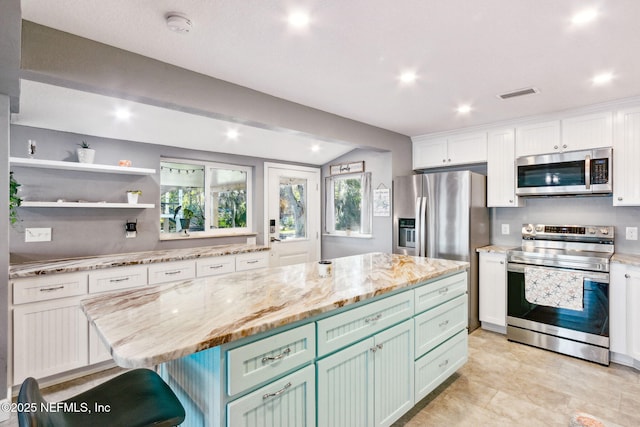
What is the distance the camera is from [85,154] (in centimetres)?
304

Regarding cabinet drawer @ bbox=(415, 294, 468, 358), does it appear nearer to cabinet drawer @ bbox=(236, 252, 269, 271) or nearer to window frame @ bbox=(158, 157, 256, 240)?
cabinet drawer @ bbox=(236, 252, 269, 271)

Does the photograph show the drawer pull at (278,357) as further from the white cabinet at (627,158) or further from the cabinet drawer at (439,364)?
the white cabinet at (627,158)

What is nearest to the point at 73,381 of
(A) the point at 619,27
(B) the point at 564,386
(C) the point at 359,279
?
(C) the point at 359,279

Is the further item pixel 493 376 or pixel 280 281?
pixel 493 376

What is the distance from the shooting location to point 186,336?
1.17m

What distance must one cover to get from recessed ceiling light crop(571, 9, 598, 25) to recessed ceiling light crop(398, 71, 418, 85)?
0.95 metres

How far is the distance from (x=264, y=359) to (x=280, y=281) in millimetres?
728

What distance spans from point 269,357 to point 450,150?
12.1 feet

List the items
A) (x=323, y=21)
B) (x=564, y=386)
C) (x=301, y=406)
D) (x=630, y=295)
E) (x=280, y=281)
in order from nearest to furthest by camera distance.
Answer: (x=301, y=406)
(x=323, y=21)
(x=280, y=281)
(x=564, y=386)
(x=630, y=295)

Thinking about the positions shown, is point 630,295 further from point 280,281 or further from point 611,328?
point 280,281

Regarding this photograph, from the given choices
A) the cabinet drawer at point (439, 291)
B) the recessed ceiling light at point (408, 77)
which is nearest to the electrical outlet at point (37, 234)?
the cabinet drawer at point (439, 291)

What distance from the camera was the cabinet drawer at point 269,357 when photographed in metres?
1.24

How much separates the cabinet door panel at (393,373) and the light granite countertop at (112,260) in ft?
7.14

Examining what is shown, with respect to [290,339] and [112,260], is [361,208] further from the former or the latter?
[290,339]
